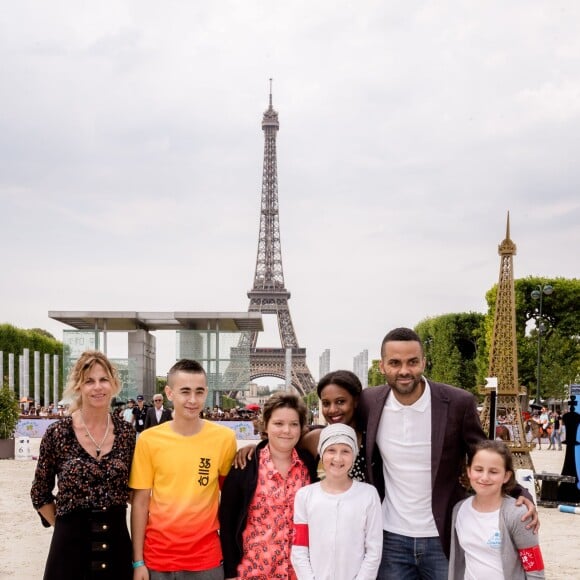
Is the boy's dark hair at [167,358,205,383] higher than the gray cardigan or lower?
higher

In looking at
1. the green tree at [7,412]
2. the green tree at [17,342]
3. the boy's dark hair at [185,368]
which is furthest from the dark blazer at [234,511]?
the green tree at [17,342]

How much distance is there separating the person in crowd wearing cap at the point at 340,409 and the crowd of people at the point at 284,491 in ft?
0.05

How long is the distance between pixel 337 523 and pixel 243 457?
1.92 feet

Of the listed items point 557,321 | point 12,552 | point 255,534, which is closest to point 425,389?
point 255,534

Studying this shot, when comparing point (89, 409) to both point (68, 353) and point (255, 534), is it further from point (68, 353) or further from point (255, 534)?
point (68, 353)

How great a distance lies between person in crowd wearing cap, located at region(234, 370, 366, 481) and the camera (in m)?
4.09

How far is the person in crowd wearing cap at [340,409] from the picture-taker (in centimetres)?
409

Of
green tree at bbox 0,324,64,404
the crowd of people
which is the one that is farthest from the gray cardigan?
green tree at bbox 0,324,64,404

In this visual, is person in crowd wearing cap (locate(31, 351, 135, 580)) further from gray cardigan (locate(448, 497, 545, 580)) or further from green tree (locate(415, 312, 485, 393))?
green tree (locate(415, 312, 485, 393))

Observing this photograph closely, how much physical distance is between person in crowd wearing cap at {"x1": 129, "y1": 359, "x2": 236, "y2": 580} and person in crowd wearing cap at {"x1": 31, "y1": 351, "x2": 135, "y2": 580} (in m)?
0.08

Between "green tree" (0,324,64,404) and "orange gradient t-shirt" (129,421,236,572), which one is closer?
"orange gradient t-shirt" (129,421,236,572)

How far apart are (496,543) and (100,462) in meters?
1.84

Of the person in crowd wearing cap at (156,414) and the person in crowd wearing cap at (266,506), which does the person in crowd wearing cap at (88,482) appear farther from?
the person in crowd wearing cap at (156,414)

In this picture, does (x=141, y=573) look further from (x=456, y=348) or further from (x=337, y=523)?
(x=456, y=348)
